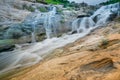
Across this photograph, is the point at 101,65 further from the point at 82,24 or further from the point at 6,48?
the point at 82,24

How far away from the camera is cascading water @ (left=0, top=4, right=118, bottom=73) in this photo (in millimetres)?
12336

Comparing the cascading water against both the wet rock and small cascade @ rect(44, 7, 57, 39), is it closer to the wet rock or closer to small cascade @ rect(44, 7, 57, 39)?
small cascade @ rect(44, 7, 57, 39)

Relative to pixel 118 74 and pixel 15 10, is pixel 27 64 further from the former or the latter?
pixel 15 10

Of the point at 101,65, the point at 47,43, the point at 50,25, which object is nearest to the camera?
the point at 101,65

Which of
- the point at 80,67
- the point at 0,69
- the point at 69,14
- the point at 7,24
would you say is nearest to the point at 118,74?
the point at 80,67

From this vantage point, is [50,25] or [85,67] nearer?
[85,67]

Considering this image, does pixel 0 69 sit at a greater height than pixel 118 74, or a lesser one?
lesser

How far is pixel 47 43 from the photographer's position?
16.6m


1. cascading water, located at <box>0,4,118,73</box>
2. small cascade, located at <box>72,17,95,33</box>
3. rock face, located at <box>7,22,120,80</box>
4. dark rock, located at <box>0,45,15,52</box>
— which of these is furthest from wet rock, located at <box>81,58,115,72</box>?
small cascade, located at <box>72,17,95,33</box>

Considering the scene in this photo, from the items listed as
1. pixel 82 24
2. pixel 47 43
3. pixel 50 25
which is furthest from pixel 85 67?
pixel 50 25

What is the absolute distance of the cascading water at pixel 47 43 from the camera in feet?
40.5

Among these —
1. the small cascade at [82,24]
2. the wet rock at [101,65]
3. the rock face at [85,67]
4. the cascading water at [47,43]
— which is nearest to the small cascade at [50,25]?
the cascading water at [47,43]

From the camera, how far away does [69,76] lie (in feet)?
26.1

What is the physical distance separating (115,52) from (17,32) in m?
13.1
